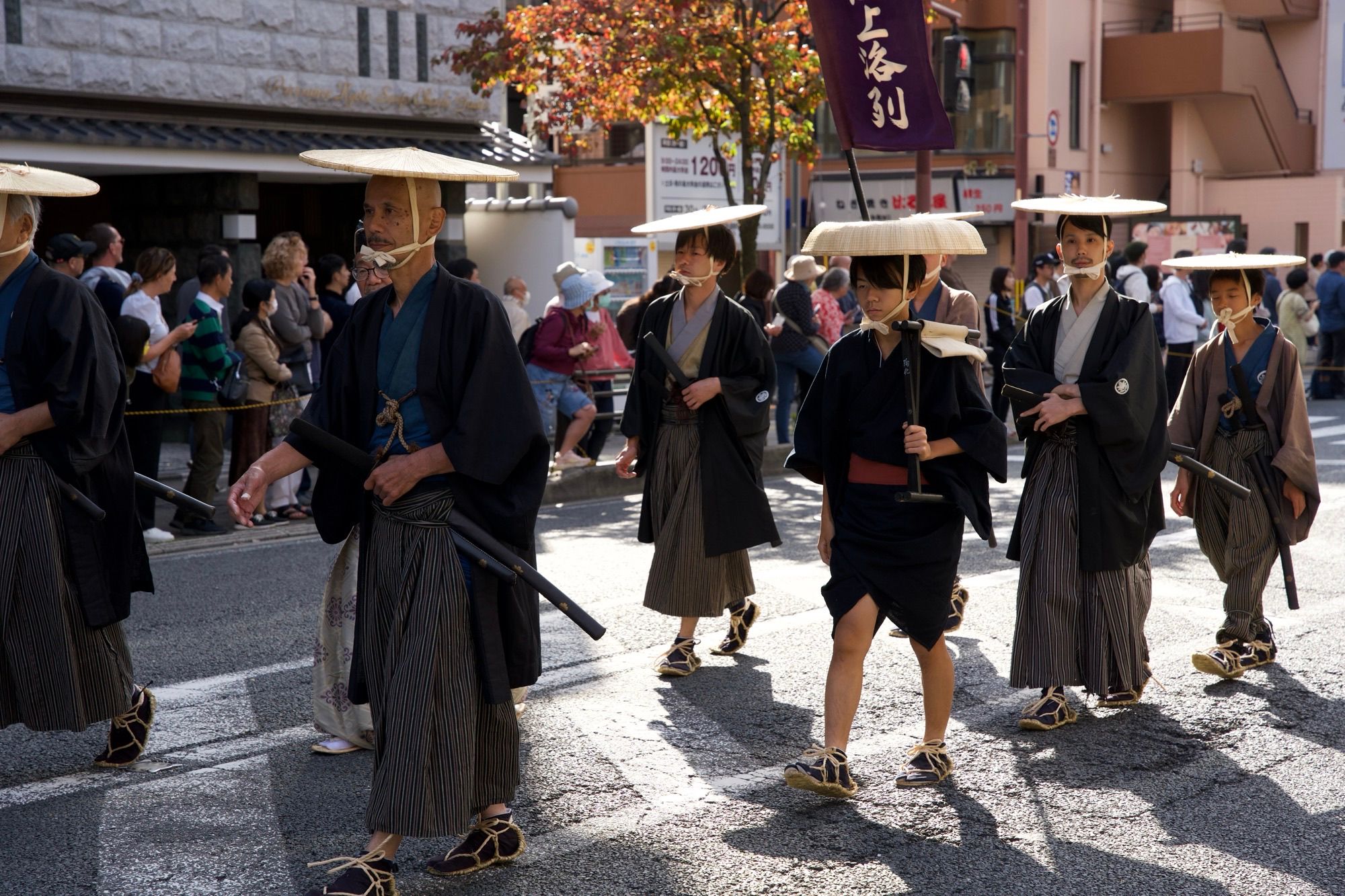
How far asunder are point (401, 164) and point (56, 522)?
174 cm

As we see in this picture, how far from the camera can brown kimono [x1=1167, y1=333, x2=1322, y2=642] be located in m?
6.09

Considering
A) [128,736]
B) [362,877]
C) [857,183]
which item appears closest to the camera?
[362,877]

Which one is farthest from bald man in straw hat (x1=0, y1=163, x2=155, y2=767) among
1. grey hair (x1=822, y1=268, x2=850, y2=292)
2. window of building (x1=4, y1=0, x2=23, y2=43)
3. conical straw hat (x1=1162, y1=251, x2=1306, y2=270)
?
grey hair (x1=822, y1=268, x2=850, y2=292)

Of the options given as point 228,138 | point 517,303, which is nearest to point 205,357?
point 517,303

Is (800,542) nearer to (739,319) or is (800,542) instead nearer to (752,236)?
(739,319)

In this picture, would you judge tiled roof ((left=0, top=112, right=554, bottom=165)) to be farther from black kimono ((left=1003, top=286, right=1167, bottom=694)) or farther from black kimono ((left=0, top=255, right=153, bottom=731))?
black kimono ((left=1003, top=286, right=1167, bottom=694))

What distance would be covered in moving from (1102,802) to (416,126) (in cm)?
1244

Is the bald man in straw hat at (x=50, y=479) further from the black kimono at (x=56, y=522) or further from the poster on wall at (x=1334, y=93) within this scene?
the poster on wall at (x=1334, y=93)

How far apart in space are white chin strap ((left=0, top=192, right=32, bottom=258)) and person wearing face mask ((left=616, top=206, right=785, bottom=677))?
2.44 metres

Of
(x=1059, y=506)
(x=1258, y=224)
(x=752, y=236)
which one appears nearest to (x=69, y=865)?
(x=1059, y=506)

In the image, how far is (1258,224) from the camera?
30312 millimetres

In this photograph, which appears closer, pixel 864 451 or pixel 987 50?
pixel 864 451

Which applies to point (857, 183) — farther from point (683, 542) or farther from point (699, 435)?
point (683, 542)

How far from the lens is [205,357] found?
955 centimetres
